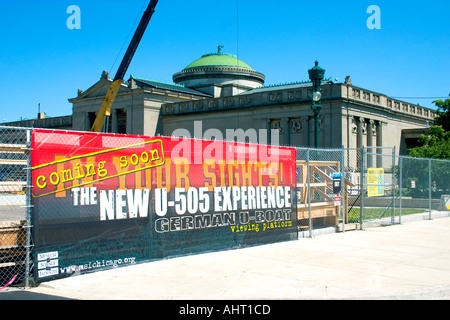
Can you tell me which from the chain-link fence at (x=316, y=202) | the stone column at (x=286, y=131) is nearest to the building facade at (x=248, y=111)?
the stone column at (x=286, y=131)

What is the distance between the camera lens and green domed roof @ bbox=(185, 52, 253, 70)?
59438 mm

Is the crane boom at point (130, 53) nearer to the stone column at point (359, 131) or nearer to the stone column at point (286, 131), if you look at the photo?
the stone column at point (286, 131)

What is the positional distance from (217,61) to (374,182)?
Result: 46.1m

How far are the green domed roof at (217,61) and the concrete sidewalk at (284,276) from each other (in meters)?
49.4

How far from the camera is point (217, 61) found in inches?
2354

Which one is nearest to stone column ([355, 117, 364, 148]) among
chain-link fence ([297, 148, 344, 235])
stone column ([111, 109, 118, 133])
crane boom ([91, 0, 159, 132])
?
crane boom ([91, 0, 159, 132])

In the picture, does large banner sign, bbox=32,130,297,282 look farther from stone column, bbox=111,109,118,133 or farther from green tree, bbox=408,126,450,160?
stone column, bbox=111,109,118,133

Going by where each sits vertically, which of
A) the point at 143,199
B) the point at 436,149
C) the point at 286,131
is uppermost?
the point at 286,131

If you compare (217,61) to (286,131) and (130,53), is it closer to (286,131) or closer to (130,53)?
(286,131)

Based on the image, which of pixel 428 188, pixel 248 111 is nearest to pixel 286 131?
pixel 248 111

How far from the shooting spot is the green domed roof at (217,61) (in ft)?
195

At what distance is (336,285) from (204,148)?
432cm

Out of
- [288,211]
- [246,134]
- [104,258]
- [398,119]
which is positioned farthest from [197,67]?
[104,258]
